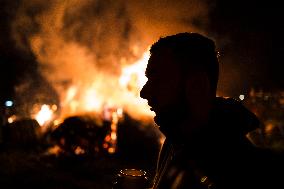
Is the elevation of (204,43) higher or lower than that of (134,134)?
lower

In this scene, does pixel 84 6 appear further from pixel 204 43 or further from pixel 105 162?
pixel 204 43

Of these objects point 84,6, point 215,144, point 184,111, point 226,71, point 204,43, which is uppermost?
point 84,6

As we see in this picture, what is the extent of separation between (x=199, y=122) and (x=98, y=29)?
12.0m

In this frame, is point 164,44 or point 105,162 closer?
point 164,44

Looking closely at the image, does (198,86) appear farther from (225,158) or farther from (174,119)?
(225,158)

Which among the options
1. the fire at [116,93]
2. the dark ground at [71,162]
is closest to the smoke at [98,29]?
the fire at [116,93]

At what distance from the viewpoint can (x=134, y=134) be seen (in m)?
15.2

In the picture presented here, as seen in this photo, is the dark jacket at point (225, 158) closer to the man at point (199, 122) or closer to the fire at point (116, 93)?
the man at point (199, 122)

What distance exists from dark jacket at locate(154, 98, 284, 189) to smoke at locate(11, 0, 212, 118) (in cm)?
442

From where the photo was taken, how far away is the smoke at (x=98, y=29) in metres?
9.71

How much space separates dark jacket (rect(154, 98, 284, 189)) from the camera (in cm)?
124

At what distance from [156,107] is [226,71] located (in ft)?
34.7

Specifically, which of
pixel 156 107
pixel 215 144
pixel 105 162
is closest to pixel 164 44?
pixel 156 107

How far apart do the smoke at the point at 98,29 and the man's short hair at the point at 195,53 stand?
419cm
